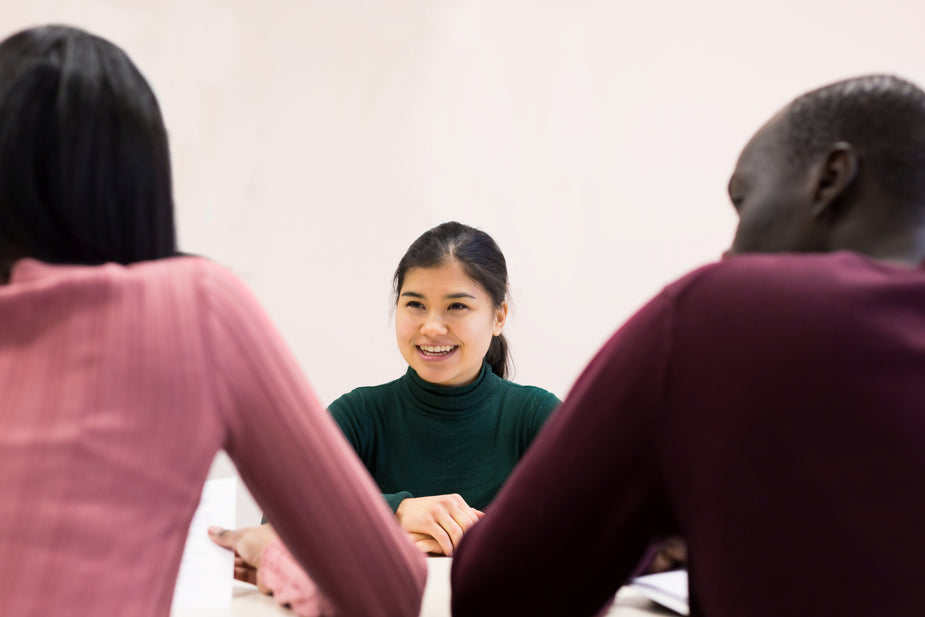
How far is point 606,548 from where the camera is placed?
1.91 feet

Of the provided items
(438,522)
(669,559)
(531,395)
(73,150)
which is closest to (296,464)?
(73,150)

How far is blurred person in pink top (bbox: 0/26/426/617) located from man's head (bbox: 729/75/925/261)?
0.36m

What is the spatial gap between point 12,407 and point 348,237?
2050 mm

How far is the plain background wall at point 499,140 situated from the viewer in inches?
97.4

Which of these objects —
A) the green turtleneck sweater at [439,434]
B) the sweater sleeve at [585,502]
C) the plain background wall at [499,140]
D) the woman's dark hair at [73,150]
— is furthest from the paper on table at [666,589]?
the plain background wall at [499,140]

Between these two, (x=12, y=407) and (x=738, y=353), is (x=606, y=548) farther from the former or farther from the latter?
(x=12, y=407)

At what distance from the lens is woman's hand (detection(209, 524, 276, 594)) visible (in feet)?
3.22

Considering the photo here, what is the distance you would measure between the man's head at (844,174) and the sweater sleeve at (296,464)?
349 mm

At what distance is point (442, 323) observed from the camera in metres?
1.80

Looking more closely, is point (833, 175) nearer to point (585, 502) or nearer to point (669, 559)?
point (585, 502)

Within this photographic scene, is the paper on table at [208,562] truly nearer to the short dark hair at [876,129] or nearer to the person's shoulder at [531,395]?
the short dark hair at [876,129]

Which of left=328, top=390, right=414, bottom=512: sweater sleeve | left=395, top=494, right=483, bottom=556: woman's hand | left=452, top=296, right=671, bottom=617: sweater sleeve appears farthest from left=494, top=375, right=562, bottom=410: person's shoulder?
left=452, top=296, right=671, bottom=617: sweater sleeve

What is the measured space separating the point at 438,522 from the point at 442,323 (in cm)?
62

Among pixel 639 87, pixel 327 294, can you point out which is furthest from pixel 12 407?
pixel 639 87
